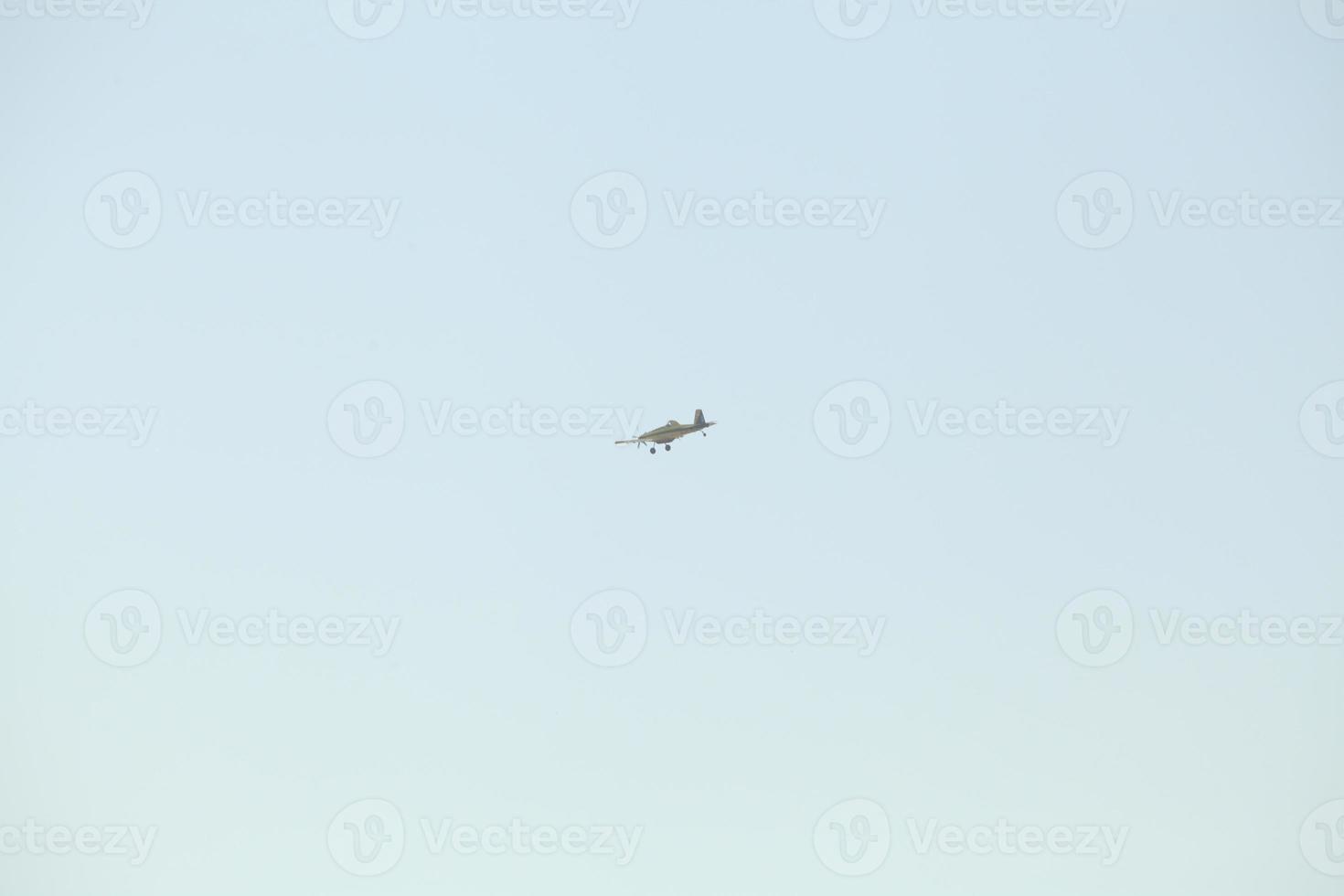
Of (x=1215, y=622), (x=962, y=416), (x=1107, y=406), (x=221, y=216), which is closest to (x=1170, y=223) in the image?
(x=1107, y=406)

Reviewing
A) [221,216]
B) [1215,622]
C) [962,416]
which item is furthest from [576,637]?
[1215,622]

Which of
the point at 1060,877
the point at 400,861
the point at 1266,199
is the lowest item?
the point at 400,861

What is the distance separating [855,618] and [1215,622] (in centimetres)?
715

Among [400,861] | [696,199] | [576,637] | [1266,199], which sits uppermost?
[1266,199]

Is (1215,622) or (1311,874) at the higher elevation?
(1215,622)

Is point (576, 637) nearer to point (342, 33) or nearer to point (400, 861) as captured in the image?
point (400, 861)

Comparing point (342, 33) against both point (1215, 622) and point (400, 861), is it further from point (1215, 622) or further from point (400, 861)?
point (1215, 622)

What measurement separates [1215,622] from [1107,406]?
475cm

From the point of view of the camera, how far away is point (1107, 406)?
93.8ft

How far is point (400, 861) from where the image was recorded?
28.4 metres

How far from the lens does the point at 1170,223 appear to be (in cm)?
2841

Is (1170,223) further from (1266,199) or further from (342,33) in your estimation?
(342,33)

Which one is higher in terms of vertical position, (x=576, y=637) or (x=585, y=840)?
(x=576, y=637)

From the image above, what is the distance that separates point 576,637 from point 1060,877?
10758mm
